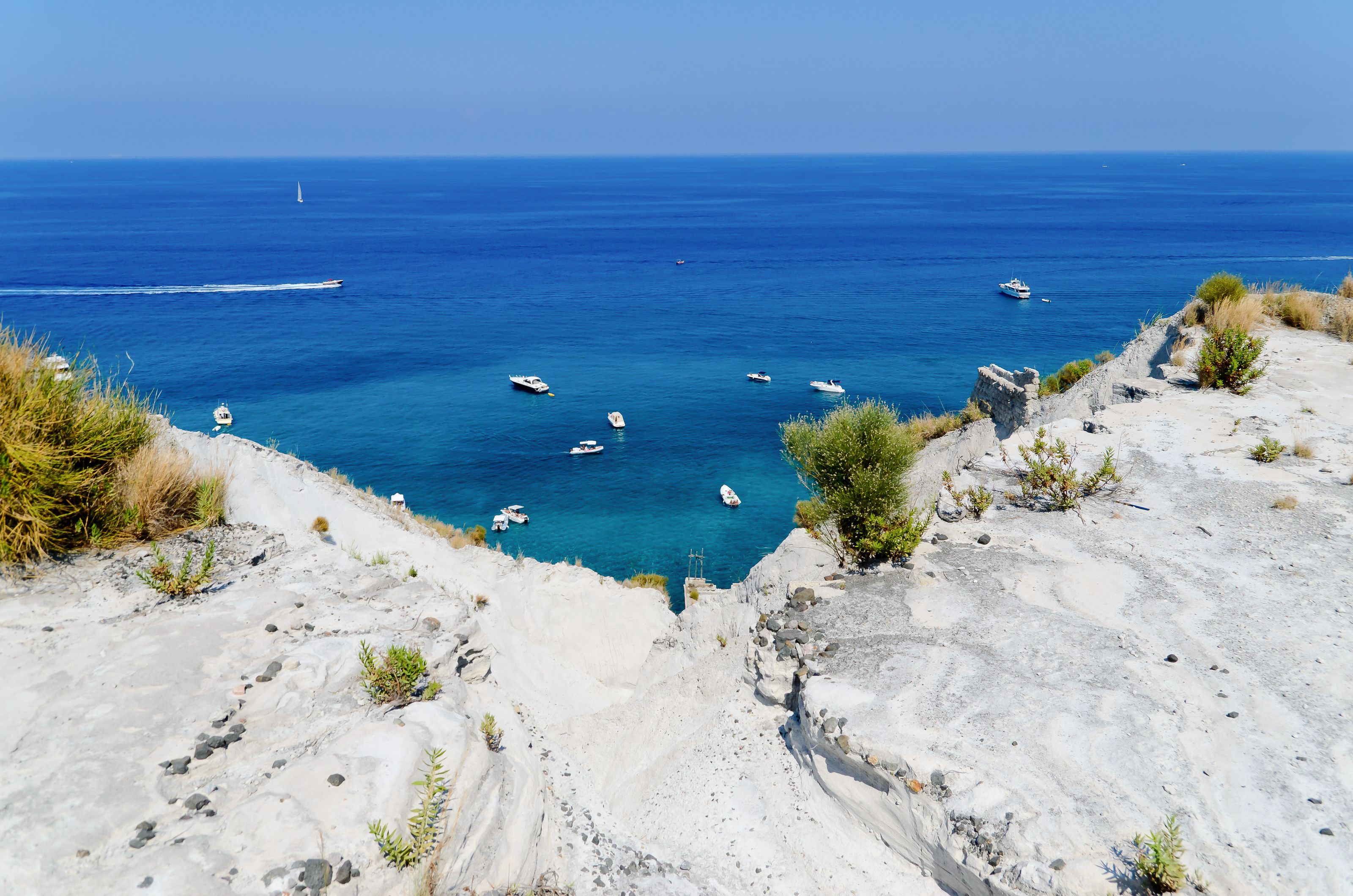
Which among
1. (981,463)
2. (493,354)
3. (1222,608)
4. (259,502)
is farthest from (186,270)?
(1222,608)

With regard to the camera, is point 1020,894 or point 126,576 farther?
point 126,576

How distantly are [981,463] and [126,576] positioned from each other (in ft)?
59.9

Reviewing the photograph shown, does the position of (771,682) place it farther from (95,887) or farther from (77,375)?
(77,375)

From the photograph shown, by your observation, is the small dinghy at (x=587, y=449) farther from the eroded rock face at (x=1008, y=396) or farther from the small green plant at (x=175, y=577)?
the small green plant at (x=175, y=577)

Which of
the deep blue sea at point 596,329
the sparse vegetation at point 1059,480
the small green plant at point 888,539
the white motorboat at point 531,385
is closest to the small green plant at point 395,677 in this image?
the small green plant at point 888,539

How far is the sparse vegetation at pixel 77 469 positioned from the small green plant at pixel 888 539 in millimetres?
12393

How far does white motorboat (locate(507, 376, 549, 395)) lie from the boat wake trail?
145ft

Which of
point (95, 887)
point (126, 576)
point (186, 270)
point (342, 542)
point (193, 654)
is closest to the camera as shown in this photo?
point (95, 887)

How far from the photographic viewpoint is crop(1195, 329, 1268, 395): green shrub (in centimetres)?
2145

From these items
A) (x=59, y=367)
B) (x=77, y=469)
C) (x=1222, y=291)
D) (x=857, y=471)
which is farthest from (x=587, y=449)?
(x=77, y=469)

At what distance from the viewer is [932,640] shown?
12172mm

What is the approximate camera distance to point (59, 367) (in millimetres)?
12500

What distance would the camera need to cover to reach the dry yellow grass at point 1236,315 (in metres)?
25.4

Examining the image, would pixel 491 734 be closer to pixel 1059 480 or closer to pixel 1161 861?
pixel 1161 861
